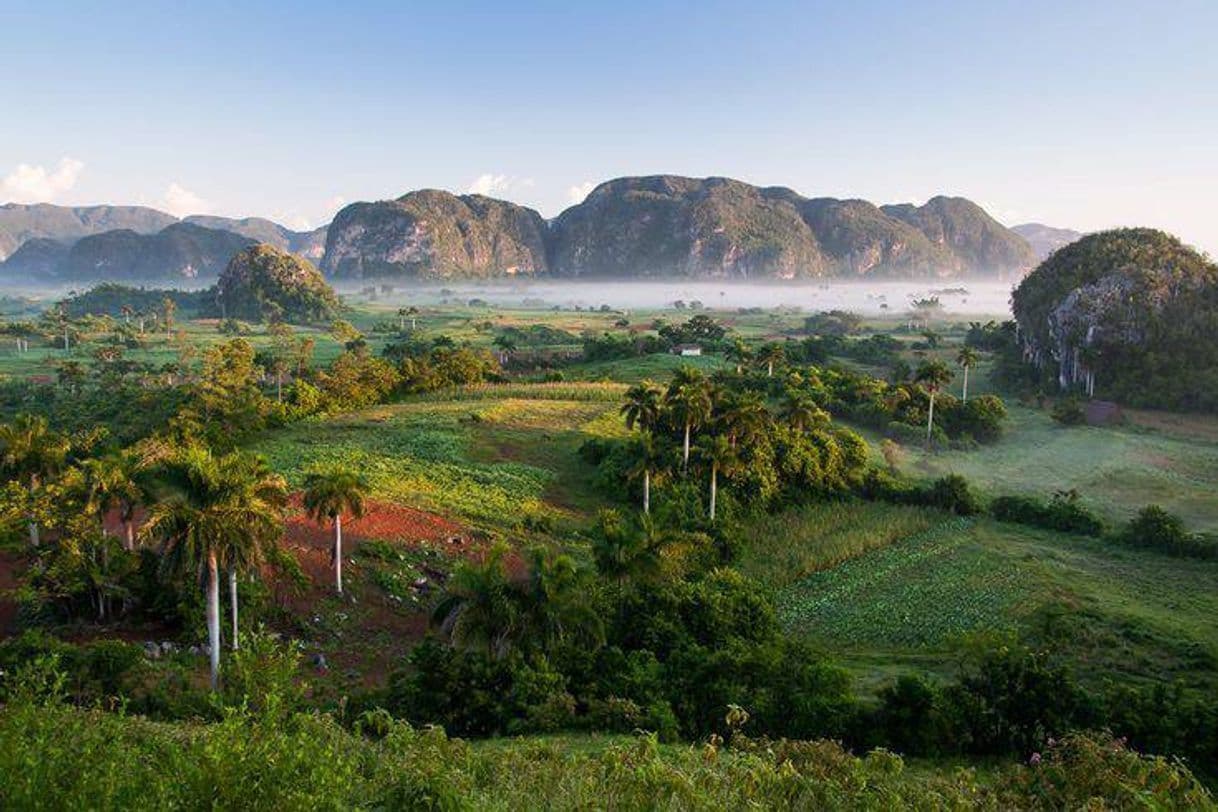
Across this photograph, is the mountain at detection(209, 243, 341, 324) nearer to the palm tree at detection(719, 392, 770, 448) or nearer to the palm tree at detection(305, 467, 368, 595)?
the palm tree at detection(719, 392, 770, 448)

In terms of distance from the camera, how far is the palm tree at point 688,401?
41.4m

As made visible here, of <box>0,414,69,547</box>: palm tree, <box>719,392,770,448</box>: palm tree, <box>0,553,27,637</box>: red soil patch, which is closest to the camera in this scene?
<box>0,553,27,637</box>: red soil patch

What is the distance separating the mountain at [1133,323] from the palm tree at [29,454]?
267 ft

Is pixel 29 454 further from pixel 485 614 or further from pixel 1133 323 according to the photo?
pixel 1133 323

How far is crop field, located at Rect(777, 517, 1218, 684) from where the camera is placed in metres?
25.8

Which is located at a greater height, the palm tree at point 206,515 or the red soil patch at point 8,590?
the palm tree at point 206,515

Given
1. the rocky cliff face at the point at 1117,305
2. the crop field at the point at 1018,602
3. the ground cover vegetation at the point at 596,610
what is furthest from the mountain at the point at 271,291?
the crop field at the point at 1018,602

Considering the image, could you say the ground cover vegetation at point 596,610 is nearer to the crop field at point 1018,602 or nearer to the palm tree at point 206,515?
the palm tree at point 206,515

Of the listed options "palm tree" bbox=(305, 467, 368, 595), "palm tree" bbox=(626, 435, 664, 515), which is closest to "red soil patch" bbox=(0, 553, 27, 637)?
"palm tree" bbox=(305, 467, 368, 595)

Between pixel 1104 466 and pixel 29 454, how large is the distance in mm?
60127

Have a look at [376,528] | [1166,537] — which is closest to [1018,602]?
[1166,537]

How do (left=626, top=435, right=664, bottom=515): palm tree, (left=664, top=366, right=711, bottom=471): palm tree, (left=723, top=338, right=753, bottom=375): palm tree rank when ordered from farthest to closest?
(left=723, top=338, right=753, bottom=375): palm tree, (left=664, top=366, right=711, bottom=471): palm tree, (left=626, top=435, right=664, bottom=515): palm tree

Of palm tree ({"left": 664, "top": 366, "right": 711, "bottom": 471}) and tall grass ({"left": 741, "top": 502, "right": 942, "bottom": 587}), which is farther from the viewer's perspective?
palm tree ({"left": 664, "top": 366, "right": 711, "bottom": 471})

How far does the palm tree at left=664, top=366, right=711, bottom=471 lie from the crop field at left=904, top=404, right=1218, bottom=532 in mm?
17887
